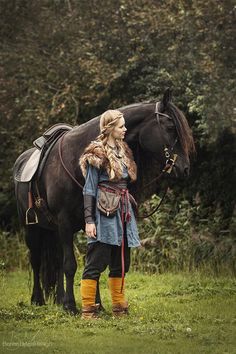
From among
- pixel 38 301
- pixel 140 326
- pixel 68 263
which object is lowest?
pixel 38 301

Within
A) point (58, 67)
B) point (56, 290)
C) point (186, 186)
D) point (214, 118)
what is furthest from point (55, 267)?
point (58, 67)

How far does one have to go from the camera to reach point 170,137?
8117 millimetres

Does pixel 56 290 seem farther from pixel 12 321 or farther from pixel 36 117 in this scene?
pixel 36 117

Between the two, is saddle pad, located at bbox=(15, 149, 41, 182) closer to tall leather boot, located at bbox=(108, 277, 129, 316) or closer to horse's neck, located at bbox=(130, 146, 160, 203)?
horse's neck, located at bbox=(130, 146, 160, 203)

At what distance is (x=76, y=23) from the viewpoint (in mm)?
16016

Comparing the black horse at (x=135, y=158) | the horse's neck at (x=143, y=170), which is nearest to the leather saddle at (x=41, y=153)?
the black horse at (x=135, y=158)

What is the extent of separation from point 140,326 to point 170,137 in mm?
1923

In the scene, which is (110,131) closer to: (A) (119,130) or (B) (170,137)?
(A) (119,130)

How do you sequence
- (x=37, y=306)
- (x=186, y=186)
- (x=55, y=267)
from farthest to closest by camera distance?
(x=186, y=186), (x=55, y=267), (x=37, y=306)

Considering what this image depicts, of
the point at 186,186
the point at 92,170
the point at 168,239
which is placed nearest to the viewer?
the point at 92,170

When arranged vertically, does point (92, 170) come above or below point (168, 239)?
above

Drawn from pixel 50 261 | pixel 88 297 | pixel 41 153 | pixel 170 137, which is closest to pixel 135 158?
pixel 170 137

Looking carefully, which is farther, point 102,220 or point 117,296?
point 117,296

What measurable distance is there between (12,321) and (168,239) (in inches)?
236
